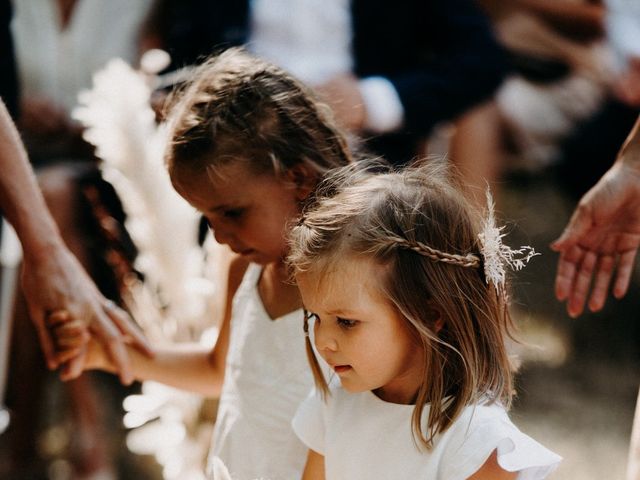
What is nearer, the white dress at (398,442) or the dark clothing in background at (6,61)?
the white dress at (398,442)

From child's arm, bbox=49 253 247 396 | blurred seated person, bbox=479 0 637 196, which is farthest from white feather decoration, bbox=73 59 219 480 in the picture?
blurred seated person, bbox=479 0 637 196

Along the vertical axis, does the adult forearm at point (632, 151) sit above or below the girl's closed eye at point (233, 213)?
above

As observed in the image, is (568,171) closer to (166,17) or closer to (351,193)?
(166,17)

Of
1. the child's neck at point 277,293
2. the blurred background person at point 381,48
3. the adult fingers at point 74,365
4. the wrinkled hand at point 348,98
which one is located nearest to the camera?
the child's neck at point 277,293

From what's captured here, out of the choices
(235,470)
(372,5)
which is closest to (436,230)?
(235,470)

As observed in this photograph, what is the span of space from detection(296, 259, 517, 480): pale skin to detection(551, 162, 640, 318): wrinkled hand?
1.40ft

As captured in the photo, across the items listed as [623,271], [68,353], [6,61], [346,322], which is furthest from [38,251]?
[623,271]

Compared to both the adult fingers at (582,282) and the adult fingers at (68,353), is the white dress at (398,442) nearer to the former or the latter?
the adult fingers at (582,282)

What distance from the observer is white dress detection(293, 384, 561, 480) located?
1175mm

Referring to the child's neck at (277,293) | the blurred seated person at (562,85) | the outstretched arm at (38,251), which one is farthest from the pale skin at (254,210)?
the blurred seated person at (562,85)

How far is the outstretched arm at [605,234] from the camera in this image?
4.89ft

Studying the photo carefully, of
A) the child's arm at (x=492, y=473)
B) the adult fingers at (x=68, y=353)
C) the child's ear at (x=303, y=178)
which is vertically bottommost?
the adult fingers at (x=68, y=353)

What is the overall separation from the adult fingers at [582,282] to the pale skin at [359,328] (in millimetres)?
420

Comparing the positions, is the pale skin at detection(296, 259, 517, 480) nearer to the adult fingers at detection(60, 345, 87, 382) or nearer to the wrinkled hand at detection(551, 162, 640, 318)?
the wrinkled hand at detection(551, 162, 640, 318)
